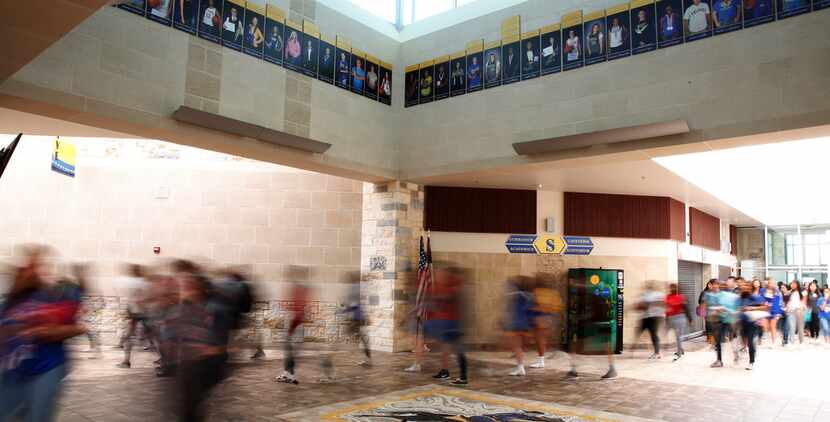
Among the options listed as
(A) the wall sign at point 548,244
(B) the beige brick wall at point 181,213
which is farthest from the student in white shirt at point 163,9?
(A) the wall sign at point 548,244

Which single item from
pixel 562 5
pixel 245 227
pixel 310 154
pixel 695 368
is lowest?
pixel 695 368

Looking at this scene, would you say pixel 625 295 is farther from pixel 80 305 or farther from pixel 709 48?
pixel 80 305

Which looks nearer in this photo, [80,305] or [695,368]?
[80,305]

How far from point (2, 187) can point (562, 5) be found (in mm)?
12636

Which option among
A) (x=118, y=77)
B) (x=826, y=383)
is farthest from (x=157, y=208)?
(x=826, y=383)

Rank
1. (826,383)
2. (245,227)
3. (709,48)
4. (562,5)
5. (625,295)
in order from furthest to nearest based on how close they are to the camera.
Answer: (625,295) → (245,227) → (562,5) → (826,383) → (709,48)

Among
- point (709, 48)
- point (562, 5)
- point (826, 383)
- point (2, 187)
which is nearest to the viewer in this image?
point (709, 48)

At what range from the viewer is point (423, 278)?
12898mm

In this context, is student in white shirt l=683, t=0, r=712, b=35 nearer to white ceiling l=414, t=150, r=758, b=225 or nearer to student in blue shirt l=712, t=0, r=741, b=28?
student in blue shirt l=712, t=0, r=741, b=28

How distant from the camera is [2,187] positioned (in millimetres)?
12898

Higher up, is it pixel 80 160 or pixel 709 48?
pixel 709 48

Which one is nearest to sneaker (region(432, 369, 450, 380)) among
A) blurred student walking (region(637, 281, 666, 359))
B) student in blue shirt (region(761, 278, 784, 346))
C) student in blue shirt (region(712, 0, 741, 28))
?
blurred student walking (region(637, 281, 666, 359))

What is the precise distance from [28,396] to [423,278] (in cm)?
896

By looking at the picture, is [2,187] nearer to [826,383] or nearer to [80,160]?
[80,160]
